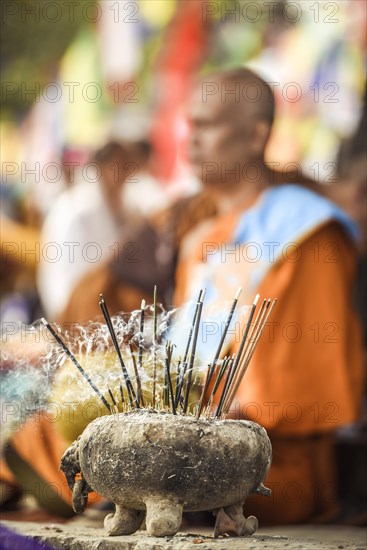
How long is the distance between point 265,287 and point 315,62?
4.46 ft

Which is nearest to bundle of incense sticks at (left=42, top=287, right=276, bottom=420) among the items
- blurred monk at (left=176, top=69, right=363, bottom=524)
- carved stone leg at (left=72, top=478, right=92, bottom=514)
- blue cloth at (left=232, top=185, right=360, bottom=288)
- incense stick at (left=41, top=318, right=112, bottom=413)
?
incense stick at (left=41, top=318, right=112, bottom=413)

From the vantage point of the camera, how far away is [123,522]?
251 centimetres

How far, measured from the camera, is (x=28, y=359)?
9.25 ft

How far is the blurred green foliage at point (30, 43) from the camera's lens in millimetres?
5621

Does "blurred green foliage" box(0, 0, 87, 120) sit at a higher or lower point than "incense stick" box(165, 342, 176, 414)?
higher

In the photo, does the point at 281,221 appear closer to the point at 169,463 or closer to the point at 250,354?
the point at 250,354

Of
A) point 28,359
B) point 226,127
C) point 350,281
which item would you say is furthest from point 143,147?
point 28,359

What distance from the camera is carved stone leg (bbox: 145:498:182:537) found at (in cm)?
237

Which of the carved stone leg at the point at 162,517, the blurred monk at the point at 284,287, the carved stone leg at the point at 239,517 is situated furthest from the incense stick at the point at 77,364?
the blurred monk at the point at 284,287

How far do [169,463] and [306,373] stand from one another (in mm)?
2260

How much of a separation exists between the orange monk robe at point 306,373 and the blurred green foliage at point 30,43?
1.71 meters

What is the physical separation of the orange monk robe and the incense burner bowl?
1.86m

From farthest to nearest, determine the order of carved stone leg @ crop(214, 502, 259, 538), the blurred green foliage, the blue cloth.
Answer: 1. the blurred green foliage
2. the blue cloth
3. carved stone leg @ crop(214, 502, 259, 538)

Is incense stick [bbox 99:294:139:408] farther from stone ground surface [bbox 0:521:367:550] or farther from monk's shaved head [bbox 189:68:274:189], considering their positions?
monk's shaved head [bbox 189:68:274:189]
